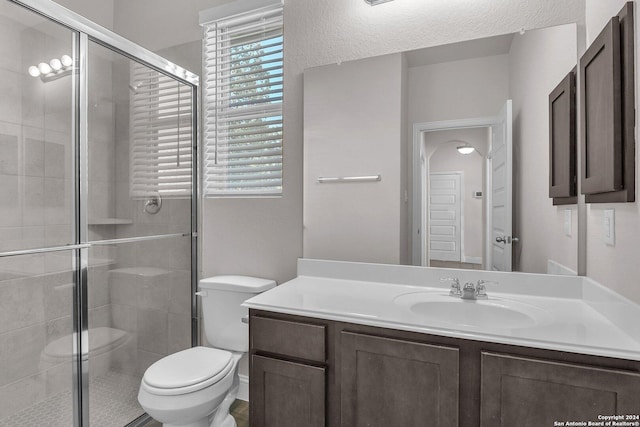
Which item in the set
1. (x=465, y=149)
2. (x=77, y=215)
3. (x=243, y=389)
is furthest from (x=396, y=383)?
(x=77, y=215)

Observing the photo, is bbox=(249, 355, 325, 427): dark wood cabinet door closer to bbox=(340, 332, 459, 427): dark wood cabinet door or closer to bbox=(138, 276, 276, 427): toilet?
bbox=(340, 332, 459, 427): dark wood cabinet door

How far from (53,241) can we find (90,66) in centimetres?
89

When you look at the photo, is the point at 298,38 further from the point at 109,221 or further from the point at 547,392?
the point at 547,392

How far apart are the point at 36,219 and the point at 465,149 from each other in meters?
2.02

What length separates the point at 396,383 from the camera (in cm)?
120

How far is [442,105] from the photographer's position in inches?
66.1

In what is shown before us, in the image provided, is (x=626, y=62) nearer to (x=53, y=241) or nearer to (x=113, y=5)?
(x=53, y=241)

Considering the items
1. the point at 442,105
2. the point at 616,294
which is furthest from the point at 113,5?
the point at 616,294

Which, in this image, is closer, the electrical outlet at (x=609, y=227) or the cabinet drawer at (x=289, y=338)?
the electrical outlet at (x=609, y=227)

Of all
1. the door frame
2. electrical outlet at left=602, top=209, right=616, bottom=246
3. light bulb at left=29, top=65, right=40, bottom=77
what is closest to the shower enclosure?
light bulb at left=29, top=65, right=40, bottom=77

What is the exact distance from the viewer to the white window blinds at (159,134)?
6.79 ft

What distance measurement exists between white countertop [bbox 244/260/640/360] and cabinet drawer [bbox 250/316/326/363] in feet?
0.19

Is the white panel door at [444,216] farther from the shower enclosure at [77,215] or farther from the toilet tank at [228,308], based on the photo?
the shower enclosure at [77,215]

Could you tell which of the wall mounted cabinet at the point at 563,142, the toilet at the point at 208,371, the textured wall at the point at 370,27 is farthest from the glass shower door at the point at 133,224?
the wall mounted cabinet at the point at 563,142
